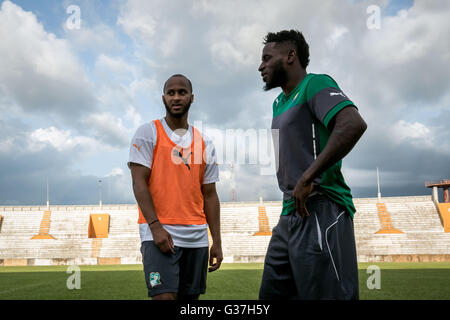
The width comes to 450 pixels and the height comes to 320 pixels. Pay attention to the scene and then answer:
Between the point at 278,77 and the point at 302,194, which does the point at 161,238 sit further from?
the point at 278,77

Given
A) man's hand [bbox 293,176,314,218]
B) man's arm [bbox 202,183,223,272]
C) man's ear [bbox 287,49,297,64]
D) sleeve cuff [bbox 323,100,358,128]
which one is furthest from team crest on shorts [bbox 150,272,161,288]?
man's ear [bbox 287,49,297,64]

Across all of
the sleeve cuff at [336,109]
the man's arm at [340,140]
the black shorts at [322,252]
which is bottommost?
the black shorts at [322,252]

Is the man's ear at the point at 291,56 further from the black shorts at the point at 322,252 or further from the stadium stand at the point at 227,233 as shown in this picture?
the stadium stand at the point at 227,233

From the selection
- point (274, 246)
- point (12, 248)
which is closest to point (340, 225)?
point (274, 246)

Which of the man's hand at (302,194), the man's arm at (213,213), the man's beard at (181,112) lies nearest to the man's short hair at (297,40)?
the man's beard at (181,112)

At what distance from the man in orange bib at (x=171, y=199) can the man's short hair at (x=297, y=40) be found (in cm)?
70

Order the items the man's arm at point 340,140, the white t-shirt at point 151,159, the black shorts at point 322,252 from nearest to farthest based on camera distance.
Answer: the man's arm at point 340,140, the black shorts at point 322,252, the white t-shirt at point 151,159

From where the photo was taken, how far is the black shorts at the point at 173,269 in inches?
98.4

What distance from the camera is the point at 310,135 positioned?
2.22m

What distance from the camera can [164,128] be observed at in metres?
2.81
